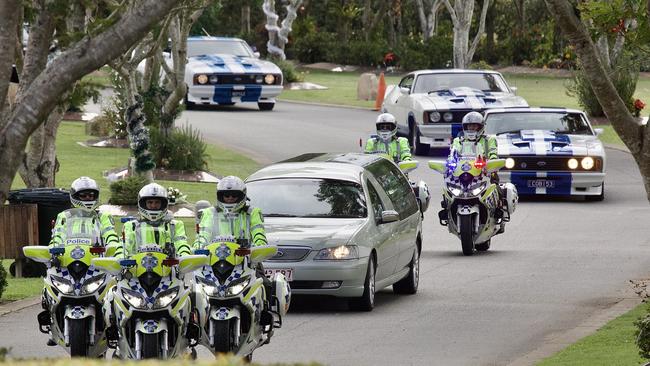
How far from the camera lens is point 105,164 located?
3041cm

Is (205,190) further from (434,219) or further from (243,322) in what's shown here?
(243,322)

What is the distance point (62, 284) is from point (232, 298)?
1347mm

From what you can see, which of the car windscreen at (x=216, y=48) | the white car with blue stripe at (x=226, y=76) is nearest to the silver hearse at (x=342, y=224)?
the white car with blue stripe at (x=226, y=76)

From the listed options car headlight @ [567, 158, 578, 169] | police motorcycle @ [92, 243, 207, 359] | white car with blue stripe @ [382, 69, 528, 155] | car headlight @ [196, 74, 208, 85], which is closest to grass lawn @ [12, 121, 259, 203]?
white car with blue stripe @ [382, 69, 528, 155]

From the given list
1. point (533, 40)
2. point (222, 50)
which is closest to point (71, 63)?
point (222, 50)

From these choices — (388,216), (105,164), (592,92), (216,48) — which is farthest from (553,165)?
(216,48)

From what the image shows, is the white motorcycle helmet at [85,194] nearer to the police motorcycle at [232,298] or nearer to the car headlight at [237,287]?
the police motorcycle at [232,298]

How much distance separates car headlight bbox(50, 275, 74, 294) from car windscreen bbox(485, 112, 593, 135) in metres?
15.7

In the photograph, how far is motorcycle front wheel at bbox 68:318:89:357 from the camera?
1162 cm

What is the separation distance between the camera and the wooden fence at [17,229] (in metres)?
17.5

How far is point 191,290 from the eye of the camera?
11602mm

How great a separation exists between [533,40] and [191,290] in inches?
2101

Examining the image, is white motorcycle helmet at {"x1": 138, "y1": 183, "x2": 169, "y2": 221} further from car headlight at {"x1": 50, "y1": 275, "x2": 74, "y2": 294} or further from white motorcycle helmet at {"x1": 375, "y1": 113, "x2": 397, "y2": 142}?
white motorcycle helmet at {"x1": 375, "y1": 113, "x2": 397, "y2": 142}

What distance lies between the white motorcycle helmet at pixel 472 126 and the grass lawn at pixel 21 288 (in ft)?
18.8
